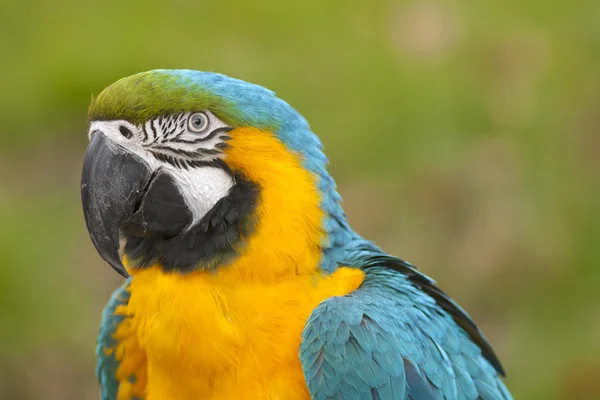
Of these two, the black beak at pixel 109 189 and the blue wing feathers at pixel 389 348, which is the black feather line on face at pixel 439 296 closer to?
the blue wing feathers at pixel 389 348

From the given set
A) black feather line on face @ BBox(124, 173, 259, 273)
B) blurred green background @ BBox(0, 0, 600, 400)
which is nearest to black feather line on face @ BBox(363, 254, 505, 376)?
black feather line on face @ BBox(124, 173, 259, 273)

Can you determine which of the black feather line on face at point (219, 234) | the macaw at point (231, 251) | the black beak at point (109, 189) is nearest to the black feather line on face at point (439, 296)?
the macaw at point (231, 251)

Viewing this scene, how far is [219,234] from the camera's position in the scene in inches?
87.8

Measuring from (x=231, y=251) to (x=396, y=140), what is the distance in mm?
2722

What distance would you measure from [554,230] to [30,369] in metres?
2.95

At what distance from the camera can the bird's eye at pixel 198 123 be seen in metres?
2.21

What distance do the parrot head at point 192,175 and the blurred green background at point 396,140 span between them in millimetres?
2122

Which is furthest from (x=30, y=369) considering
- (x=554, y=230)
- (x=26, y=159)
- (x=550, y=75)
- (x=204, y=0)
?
(x=550, y=75)

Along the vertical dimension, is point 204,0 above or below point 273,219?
above

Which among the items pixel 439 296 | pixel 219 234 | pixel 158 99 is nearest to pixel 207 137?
pixel 158 99

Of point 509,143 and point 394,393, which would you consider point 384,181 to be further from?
point 394,393

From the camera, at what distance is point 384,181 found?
475 cm

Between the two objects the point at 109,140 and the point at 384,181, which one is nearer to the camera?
the point at 109,140

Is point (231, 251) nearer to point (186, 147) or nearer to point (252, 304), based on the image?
point (252, 304)
